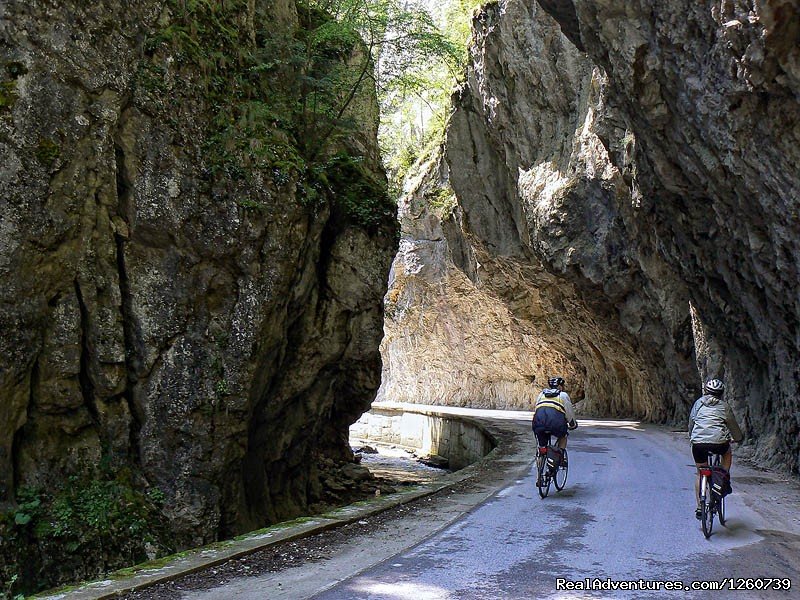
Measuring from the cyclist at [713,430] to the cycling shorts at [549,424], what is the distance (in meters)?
2.17

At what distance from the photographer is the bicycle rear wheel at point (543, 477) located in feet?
31.3

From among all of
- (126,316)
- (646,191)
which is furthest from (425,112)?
(126,316)

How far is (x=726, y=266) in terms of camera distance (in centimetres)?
1506

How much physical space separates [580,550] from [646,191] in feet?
44.0

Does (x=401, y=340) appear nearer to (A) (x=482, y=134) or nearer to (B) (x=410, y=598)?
(A) (x=482, y=134)

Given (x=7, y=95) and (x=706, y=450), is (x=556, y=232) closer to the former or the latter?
(x=706, y=450)

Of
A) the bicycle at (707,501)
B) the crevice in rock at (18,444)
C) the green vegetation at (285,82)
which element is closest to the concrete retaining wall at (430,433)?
the green vegetation at (285,82)

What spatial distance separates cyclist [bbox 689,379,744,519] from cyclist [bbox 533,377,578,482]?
7.20ft

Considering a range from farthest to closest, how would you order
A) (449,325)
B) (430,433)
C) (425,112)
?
(425,112)
(449,325)
(430,433)

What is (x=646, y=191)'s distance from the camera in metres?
18.0

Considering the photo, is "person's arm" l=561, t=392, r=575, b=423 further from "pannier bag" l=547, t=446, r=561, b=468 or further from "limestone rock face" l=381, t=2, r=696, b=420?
"limestone rock face" l=381, t=2, r=696, b=420

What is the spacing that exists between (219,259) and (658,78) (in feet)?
30.3

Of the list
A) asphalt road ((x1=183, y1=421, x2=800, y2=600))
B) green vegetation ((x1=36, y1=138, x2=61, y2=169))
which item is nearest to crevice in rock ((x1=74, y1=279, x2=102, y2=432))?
green vegetation ((x1=36, y1=138, x2=61, y2=169))

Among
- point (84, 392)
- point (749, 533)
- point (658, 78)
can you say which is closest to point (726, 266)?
point (658, 78)
